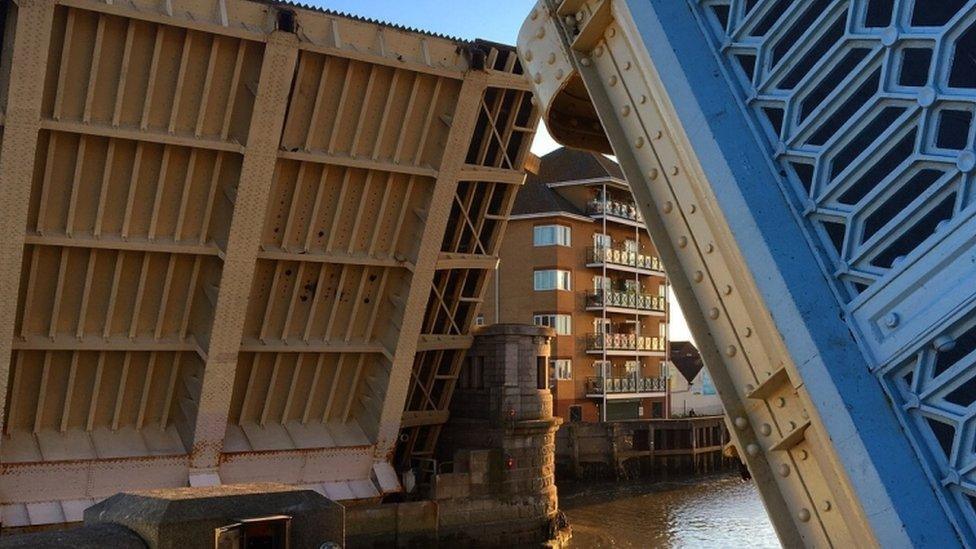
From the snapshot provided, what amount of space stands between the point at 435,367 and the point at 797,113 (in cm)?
1463

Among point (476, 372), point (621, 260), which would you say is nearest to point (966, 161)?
point (476, 372)

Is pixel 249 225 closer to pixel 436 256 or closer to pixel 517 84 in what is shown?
pixel 436 256

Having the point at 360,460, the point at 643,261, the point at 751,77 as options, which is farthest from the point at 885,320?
the point at 643,261

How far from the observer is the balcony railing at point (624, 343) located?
3388cm

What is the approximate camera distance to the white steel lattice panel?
2160mm

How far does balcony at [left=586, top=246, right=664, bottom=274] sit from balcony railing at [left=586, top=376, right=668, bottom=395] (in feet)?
13.9

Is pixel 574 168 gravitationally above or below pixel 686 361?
above

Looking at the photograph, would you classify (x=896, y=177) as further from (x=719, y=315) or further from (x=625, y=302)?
(x=625, y=302)

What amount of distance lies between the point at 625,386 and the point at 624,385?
0.09 m

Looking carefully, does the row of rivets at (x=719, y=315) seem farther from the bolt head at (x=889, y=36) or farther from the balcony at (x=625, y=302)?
the balcony at (x=625, y=302)

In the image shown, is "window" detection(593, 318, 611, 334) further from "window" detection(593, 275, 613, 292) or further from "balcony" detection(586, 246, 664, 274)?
"balcony" detection(586, 246, 664, 274)

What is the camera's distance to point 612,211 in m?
35.3

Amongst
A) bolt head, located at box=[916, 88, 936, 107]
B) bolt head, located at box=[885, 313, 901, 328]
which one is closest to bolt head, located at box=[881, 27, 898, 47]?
bolt head, located at box=[916, 88, 936, 107]

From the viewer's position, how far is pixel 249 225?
12.5 meters
